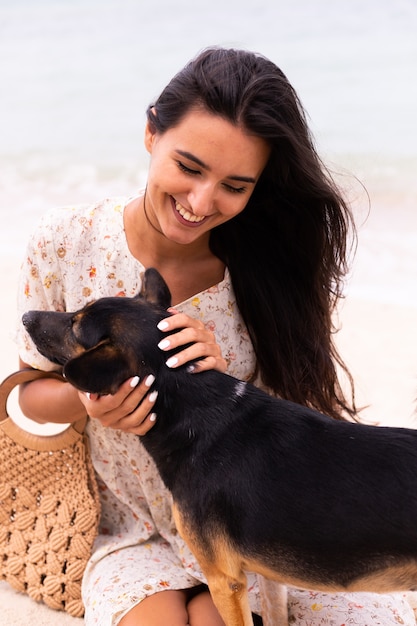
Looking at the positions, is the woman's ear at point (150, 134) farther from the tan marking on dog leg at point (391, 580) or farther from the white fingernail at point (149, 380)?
the tan marking on dog leg at point (391, 580)

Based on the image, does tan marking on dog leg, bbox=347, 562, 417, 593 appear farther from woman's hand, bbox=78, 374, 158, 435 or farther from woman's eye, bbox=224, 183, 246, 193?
woman's eye, bbox=224, 183, 246, 193

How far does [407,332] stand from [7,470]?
320 centimetres

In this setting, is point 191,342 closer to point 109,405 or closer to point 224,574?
point 109,405

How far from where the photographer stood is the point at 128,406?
89.4 inches

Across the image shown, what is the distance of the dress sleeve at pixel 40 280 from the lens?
2.74 m

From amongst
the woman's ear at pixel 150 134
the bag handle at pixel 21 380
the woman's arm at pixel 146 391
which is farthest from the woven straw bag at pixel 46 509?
the woman's ear at pixel 150 134

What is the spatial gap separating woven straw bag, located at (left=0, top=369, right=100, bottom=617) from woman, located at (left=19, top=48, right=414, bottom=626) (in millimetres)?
76

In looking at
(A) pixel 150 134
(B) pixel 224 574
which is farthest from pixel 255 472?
(A) pixel 150 134

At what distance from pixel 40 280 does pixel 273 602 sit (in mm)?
1321

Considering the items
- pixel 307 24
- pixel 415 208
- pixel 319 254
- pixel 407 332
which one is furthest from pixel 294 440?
pixel 307 24

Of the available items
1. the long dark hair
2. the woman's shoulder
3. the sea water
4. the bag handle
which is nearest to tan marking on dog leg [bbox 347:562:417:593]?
the long dark hair

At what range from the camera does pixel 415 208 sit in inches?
315

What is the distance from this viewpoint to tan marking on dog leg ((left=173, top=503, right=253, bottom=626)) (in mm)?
2236

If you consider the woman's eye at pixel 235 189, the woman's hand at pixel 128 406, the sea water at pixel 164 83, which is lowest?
the sea water at pixel 164 83
